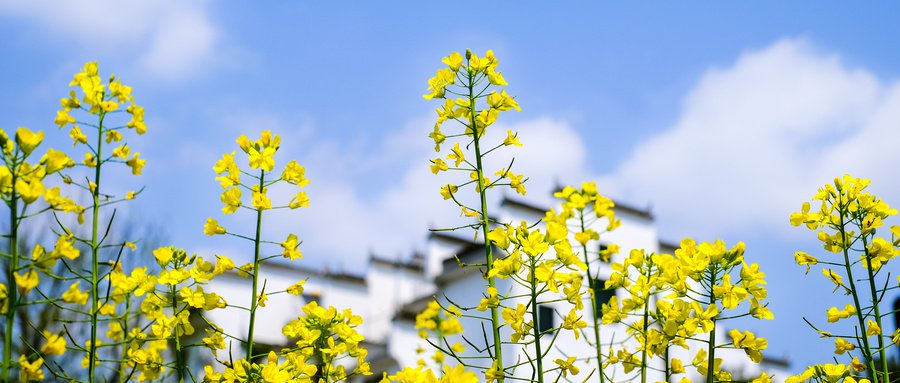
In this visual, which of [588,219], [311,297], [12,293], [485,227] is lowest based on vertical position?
[12,293]

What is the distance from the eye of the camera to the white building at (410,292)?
1683 centimetres

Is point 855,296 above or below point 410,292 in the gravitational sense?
below

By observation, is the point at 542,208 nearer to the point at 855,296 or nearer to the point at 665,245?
the point at 665,245

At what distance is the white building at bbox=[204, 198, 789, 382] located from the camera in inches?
663

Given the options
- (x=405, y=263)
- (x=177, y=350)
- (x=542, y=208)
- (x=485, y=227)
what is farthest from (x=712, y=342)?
(x=405, y=263)

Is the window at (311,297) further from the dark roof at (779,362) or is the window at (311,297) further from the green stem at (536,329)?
the green stem at (536,329)

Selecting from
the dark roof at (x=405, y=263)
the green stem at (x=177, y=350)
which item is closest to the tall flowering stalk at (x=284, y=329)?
the green stem at (x=177, y=350)

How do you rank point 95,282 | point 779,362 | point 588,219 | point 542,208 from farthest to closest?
point 779,362
point 542,208
point 588,219
point 95,282

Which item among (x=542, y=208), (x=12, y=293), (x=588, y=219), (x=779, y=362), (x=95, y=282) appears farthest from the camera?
(x=779, y=362)

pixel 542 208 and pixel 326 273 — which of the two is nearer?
pixel 542 208

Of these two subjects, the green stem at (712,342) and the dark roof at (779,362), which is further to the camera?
the dark roof at (779,362)

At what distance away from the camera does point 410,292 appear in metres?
23.7

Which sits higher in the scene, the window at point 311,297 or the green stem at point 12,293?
the window at point 311,297

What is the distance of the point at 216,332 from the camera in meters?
2.36
